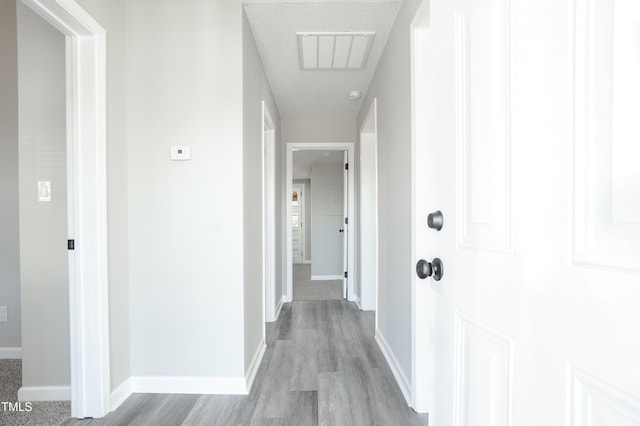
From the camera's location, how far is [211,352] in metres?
1.96

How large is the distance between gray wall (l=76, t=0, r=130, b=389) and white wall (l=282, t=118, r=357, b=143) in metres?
2.40

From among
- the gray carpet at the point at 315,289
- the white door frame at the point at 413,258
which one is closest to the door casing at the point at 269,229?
the gray carpet at the point at 315,289

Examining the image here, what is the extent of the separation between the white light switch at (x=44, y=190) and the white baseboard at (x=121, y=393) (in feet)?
3.87

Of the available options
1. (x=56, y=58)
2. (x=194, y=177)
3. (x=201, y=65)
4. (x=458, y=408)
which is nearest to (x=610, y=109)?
(x=458, y=408)

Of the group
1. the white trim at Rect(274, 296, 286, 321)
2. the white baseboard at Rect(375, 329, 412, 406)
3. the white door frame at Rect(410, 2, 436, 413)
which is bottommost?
the white trim at Rect(274, 296, 286, 321)

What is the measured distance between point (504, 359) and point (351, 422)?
4.57 feet

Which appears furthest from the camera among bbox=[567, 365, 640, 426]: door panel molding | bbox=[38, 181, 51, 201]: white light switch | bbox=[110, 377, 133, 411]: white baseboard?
bbox=[38, 181, 51, 201]: white light switch

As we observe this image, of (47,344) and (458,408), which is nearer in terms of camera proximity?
(458,408)

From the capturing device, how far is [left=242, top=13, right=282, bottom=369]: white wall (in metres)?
2.05

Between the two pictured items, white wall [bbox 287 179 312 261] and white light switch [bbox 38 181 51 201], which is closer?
white light switch [bbox 38 181 51 201]

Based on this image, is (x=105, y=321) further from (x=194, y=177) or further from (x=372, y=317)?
(x=372, y=317)

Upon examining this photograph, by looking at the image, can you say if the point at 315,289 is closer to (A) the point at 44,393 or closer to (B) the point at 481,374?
(A) the point at 44,393

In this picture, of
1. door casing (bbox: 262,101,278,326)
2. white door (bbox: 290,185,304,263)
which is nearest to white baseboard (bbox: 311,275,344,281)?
door casing (bbox: 262,101,278,326)

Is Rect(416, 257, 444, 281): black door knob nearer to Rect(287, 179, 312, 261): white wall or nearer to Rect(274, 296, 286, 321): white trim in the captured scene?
Rect(274, 296, 286, 321): white trim
